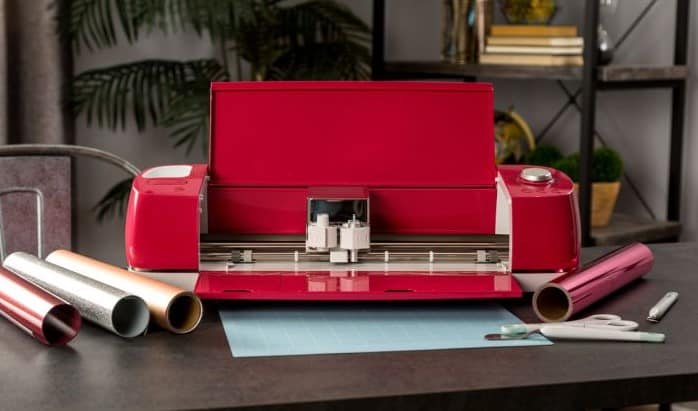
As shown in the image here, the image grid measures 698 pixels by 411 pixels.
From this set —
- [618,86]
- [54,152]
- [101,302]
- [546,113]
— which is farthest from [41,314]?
[546,113]

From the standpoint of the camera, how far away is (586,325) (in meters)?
1.12

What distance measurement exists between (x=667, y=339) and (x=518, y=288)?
7.2 inches

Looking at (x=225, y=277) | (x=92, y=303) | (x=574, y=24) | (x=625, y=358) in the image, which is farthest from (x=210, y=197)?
(x=574, y=24)

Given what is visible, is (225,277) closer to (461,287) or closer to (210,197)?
(210,197)

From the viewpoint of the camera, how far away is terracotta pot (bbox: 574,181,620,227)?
104 inches

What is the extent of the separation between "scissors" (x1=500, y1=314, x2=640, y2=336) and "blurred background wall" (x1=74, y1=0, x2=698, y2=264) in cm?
164

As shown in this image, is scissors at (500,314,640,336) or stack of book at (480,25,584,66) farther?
stack of book at (480,25,584,66)

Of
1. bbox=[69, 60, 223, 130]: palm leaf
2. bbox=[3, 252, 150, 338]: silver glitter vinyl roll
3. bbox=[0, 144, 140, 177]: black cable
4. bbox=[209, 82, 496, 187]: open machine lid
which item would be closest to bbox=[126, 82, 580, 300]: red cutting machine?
bbox=[209, 82, 496, 187]: open machine lid

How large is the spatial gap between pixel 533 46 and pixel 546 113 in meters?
0.45

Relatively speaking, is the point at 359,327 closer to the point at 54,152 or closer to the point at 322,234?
the point at 322,234

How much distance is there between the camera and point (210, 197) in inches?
51.9

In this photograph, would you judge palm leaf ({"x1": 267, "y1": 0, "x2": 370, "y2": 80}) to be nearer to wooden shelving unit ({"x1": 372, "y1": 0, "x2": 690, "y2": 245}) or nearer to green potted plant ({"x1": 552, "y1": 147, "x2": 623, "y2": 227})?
wooden shelving unit ({"x1": 372, "y1": 0, "x2": 690, "y2": 245})

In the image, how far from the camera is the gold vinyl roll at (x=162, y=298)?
1118 mm

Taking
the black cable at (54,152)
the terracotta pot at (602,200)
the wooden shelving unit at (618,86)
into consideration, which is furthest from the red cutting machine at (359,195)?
the terracotta pot at (602,200)
